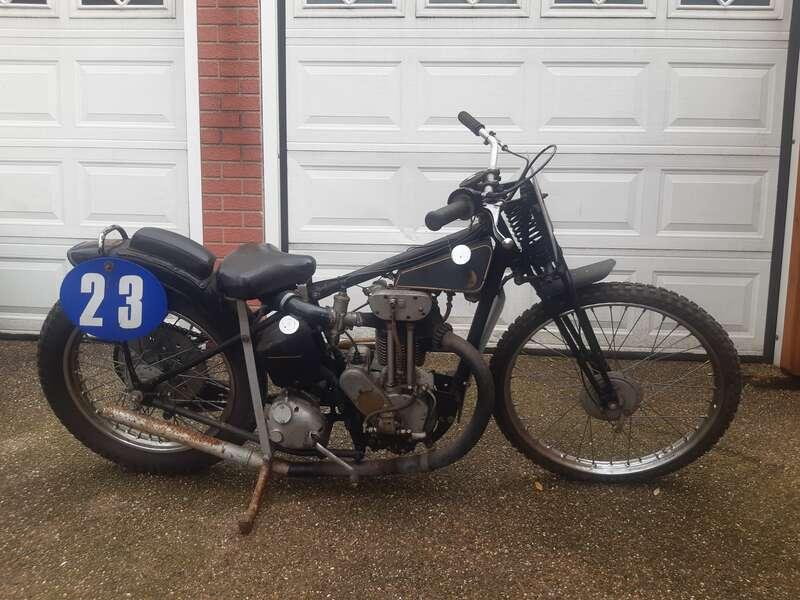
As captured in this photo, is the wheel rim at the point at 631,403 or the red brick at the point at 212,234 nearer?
the wheel rim at the point at 631,403

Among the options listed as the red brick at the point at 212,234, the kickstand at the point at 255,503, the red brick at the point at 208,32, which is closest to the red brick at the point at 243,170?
the red brick at the point at 212,234

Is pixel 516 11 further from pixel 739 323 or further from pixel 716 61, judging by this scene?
pixel 739 323

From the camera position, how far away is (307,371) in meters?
2.54

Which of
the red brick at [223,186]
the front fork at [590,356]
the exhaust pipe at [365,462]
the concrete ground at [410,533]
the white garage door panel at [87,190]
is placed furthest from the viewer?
the white garage door panel at [87,190]

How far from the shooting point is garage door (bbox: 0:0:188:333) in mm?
4445

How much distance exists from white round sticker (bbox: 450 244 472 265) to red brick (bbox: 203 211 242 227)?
2.29 m

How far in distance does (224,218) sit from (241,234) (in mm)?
139

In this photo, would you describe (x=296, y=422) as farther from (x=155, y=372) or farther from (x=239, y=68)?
(x=239, y=68)

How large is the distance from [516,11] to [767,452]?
2690 millimetres

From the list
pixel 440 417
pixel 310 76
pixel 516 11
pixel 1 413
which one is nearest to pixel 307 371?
pixel 440 417

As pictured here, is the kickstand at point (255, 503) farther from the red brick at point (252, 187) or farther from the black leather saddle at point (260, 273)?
the red brick at point (252, 187)

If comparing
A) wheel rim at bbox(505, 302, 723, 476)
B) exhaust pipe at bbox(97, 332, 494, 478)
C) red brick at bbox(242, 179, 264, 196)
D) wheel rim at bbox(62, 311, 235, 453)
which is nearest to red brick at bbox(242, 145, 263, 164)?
red brick at bbox(242, 179, 264, 196)

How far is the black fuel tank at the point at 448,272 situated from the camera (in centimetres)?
246

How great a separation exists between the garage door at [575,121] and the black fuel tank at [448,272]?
1.96 metres
